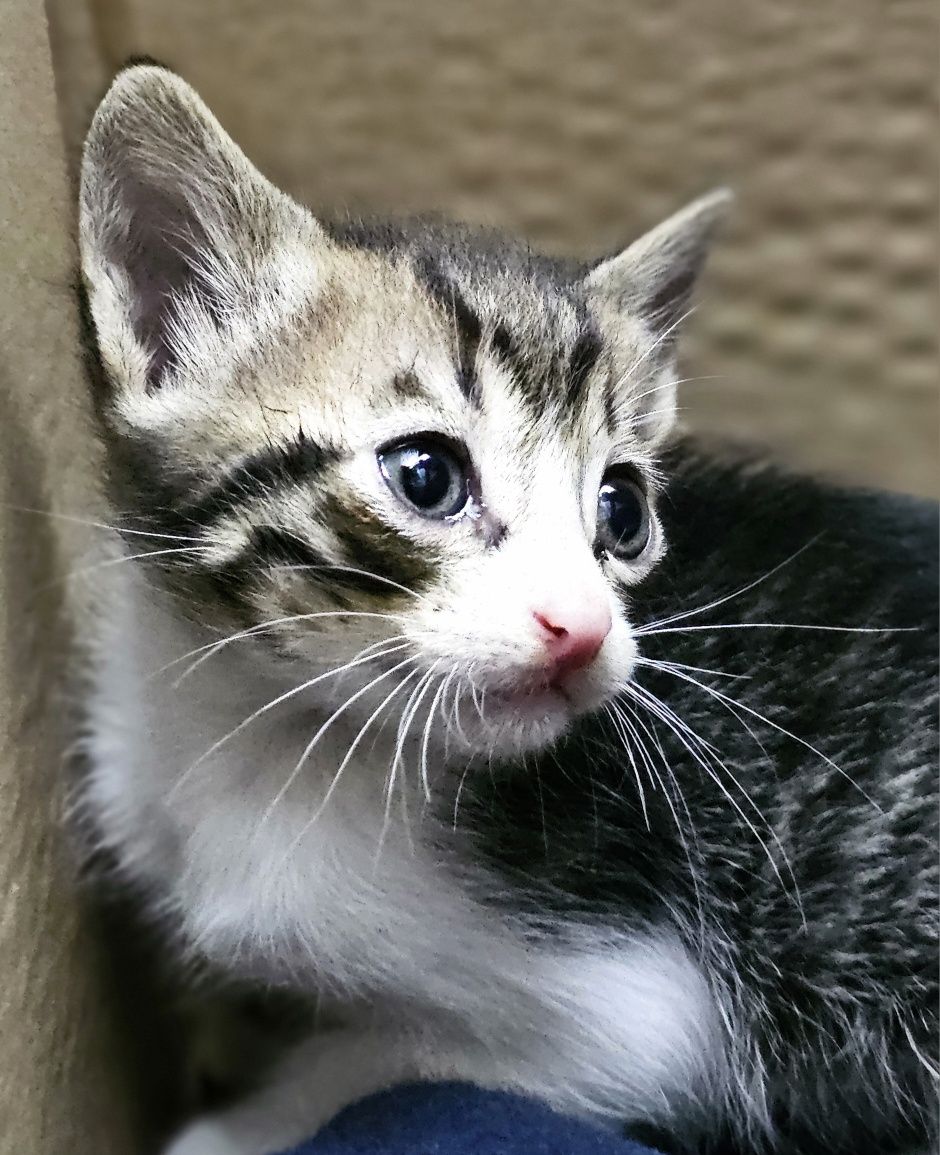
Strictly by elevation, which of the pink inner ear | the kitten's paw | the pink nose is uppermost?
the pink inner ear

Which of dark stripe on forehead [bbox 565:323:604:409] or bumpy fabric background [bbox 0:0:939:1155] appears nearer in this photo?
dark stripe on forehead [bbox 565:323:604:409]

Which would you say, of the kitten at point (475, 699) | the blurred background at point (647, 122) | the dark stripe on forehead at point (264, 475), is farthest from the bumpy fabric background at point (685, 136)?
the dark stripe on forehead at point (264, 475)

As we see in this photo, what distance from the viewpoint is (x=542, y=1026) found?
66cm

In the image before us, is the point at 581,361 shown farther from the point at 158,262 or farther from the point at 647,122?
the point at 647,122

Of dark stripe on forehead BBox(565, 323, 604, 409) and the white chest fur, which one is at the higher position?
dark stripe on forehead BBox(565, 323, 604, 409)

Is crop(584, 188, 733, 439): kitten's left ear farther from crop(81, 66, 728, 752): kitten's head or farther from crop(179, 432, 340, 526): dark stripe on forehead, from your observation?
crop(179, 432, 340, 526): dark stripe on forehead

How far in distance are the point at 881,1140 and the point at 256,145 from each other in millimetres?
996

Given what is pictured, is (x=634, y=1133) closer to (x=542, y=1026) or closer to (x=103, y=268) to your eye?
(x=542, y=1026)

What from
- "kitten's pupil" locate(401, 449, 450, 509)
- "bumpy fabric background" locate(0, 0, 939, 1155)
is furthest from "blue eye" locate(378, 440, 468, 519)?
"bumpy fabric background" locate(0, 0, 939, 1155)

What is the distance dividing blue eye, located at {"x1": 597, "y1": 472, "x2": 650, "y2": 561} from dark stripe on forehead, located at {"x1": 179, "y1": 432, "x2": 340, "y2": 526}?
0.16m

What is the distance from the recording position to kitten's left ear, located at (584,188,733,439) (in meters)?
0.75

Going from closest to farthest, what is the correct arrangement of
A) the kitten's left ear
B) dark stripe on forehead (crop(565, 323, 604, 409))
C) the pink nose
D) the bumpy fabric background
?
the pink nose → dark stripe on forehead (crop(565, 323, 604, 409)) → the kitten's left ear → the bumpy fabric background

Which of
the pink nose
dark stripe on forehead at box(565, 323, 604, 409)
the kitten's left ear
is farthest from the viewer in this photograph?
the kitten's left ear

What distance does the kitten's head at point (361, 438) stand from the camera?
1.78ft
